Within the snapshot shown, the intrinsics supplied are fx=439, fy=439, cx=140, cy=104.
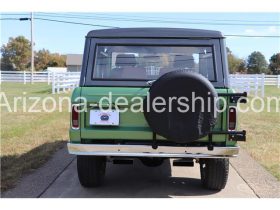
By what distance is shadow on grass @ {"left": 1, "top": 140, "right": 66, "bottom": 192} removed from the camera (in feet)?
20.6

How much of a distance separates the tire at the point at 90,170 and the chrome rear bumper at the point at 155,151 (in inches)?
23.2

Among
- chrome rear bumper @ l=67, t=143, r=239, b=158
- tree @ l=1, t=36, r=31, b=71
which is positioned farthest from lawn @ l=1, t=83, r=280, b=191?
tree @ l=1, t=36, r=31, b=71

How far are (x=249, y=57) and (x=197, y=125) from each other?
9740cm

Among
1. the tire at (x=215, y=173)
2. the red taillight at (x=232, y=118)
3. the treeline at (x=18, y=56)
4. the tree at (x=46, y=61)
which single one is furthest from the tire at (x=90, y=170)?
the tree at (x=46, y=61)

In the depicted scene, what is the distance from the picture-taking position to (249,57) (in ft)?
324

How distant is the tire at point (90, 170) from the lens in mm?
5711

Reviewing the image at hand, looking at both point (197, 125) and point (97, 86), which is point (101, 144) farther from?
point (197, 125)

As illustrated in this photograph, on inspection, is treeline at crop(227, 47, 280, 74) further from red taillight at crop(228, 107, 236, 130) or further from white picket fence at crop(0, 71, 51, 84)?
red taillight at crop(228, 107, 236, 130)

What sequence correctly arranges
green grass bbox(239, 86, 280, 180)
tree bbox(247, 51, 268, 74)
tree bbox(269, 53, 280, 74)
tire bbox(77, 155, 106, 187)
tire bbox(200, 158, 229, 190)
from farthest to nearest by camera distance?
tree bbox(247, 51, 268, 74) → tree bbox(269, 53, 280, 74) → green grass bbox(239, 86, 280, 180) → tire bbox(77, 155, 106, 187) → tire bbox(200, 158, 229, 190)

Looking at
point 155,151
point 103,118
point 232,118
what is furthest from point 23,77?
point 232,118

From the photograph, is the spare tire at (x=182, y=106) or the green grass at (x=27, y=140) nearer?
the spare tire at (x=182, y=106)

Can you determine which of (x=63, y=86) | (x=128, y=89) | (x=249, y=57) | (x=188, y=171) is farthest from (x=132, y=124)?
(x=249, y=57)

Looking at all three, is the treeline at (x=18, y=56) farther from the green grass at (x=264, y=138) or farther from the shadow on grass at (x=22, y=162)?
the shadow on grass at (x=22, y=162)

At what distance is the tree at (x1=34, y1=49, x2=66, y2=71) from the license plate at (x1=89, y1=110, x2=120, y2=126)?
89.4 metres
